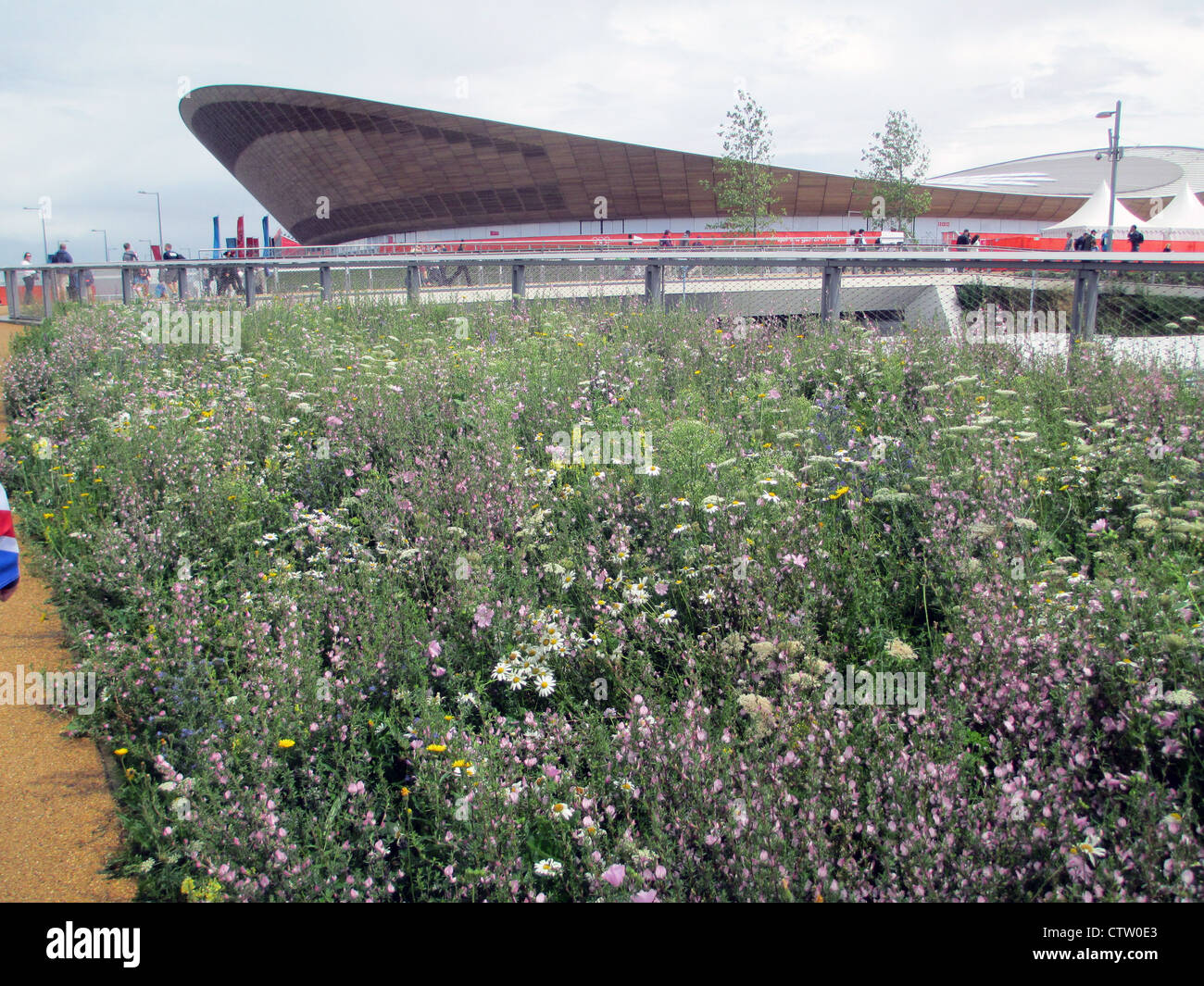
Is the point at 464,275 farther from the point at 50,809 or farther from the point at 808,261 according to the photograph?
the point at 50,809

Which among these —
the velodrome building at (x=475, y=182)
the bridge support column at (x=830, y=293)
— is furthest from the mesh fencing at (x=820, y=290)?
the velodrome building at (x=475, y=182)

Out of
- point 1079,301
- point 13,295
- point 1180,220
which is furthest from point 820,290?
point 1180,220

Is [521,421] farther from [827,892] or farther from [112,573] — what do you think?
[827,892]

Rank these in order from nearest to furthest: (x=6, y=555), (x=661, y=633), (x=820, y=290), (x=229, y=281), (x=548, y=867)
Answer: (x=548, y=867) < (x=6, y=555) < (x=661, y=633) < (x=820, y=290) < (x=229, y=281)

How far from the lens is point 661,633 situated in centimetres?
396

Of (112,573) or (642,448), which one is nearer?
(112,573)

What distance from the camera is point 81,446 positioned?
7.29 metres

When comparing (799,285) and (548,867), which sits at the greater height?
(799,285)

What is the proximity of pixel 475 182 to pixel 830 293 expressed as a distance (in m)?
59.0

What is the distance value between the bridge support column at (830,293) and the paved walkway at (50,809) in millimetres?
7155

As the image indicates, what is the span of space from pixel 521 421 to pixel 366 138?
61483mm

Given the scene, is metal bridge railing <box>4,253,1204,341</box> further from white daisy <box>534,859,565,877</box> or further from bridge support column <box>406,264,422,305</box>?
white daisy <box>534,859,565,877</box>

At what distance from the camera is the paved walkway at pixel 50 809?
3.10 meters
